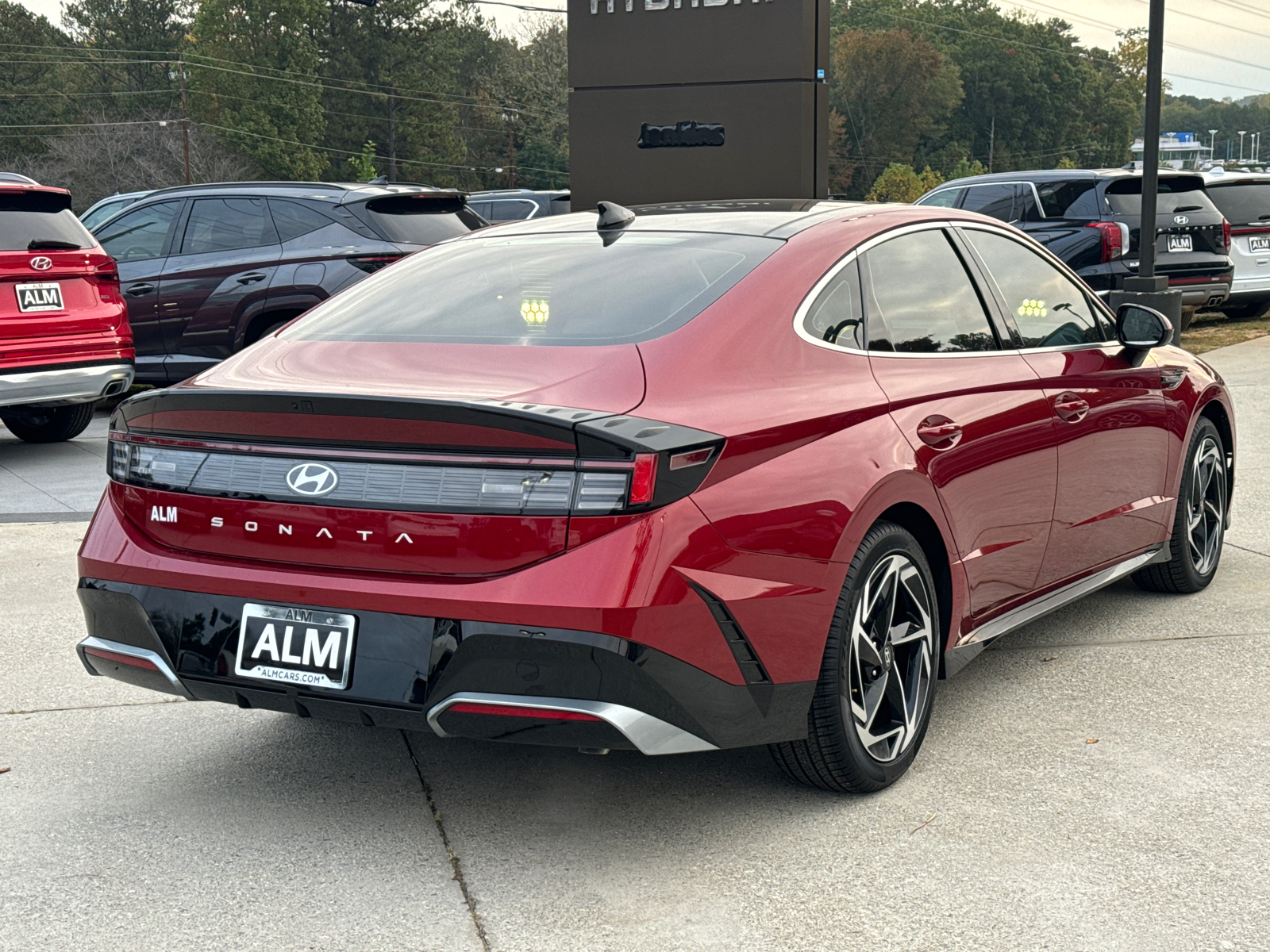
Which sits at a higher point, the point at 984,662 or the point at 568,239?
the point at 568,239

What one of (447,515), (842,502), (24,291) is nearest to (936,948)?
(842,502)

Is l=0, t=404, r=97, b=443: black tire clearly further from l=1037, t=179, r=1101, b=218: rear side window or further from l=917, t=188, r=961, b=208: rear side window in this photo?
l=1037, t=179, r=1101, b=218: rear side window

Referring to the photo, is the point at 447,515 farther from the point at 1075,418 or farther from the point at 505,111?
the point at 505,111

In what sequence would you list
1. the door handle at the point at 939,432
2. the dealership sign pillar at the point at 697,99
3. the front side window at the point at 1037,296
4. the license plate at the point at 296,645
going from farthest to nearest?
the dealership sign pillar at the point at 697,99, the front side window at the point at 1037,296, the door handle at the point at 939,432, the license plate at the point at 296,645

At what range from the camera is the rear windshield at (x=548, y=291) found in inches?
141

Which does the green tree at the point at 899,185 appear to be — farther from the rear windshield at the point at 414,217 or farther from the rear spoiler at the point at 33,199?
the rear spoiler at the point at 33,199

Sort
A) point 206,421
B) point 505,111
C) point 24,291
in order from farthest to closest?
point 505,111
point 24,291
point 206,421

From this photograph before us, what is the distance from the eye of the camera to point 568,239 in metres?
4.20

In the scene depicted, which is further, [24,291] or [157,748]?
[24,291]

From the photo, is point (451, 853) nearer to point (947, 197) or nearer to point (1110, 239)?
point (1110, 239)

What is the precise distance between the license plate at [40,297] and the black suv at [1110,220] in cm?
852

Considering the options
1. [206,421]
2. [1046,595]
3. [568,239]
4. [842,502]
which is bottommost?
[1046,595]

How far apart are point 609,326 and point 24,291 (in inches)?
261

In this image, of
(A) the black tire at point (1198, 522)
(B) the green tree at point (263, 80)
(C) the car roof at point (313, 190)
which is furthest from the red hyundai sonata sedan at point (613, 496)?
(B) the green tree at point (263, 80)
